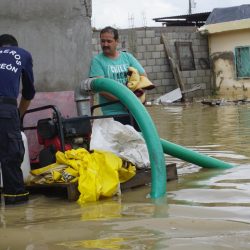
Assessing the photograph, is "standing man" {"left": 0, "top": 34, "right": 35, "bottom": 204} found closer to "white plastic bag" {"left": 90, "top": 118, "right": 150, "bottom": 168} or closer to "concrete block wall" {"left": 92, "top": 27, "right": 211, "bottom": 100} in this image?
"white plastic bag" {"left": 90, "top": 118, "right": 150, "bottom": 168}

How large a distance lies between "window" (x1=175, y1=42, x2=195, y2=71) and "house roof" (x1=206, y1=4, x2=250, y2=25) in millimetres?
2535

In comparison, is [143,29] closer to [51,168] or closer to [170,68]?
[170,68]

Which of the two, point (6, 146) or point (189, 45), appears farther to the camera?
point (189, 45)

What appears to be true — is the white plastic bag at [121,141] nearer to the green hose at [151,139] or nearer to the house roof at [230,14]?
the green hose at [151,139]

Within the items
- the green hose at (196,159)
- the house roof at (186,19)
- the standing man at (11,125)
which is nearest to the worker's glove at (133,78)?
the green hose at (196,159)

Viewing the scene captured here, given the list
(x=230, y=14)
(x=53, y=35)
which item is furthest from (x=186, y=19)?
(x=53, y=35)

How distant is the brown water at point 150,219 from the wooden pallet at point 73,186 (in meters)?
0.09

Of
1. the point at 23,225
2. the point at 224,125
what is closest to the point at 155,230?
the point at 23,225

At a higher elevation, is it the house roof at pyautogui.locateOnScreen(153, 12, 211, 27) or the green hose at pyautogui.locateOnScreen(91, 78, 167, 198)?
the house roof at pyautogui.locateOnScreen(153, 12, 211, 27)

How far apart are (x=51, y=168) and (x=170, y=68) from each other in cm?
1654

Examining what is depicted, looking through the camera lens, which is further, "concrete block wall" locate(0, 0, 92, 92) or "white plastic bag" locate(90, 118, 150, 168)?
"concrete block wall" locate(0, 0, 92, 92)

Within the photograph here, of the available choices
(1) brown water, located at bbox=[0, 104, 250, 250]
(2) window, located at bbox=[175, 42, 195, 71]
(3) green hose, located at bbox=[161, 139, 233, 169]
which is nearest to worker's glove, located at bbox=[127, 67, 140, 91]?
(3) green hose, located at bbox=[161, 139, 233, 169]

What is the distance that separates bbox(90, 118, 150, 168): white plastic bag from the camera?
532 centimetres

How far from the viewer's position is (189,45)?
2222 cm
